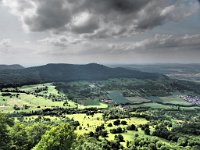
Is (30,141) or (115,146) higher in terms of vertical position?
(30,141)

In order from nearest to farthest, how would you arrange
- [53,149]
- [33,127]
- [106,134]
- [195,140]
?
1. [53,149]
2. [33,127]
3. [106,134]
4. [195,140]

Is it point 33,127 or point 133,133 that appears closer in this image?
point 33,127

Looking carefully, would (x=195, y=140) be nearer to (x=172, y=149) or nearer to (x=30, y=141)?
(x=172, y=149)

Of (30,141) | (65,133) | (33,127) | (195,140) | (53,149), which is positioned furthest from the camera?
(195,140)

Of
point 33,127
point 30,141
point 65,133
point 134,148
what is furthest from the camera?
point 134,148

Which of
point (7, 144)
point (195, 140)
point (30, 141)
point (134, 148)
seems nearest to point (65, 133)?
point (7, 144)

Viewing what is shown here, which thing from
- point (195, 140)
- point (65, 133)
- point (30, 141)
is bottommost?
point (195, 140)

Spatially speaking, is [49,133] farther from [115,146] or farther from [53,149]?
[115,146]

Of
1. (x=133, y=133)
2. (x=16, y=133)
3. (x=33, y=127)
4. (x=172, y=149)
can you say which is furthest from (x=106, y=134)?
(x=16, y=133)

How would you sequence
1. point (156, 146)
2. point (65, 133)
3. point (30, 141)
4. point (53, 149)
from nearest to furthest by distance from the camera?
point (53, 149), point (65, 133), point (30, 141), point (156, 146)

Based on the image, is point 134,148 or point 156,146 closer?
point 134,148
